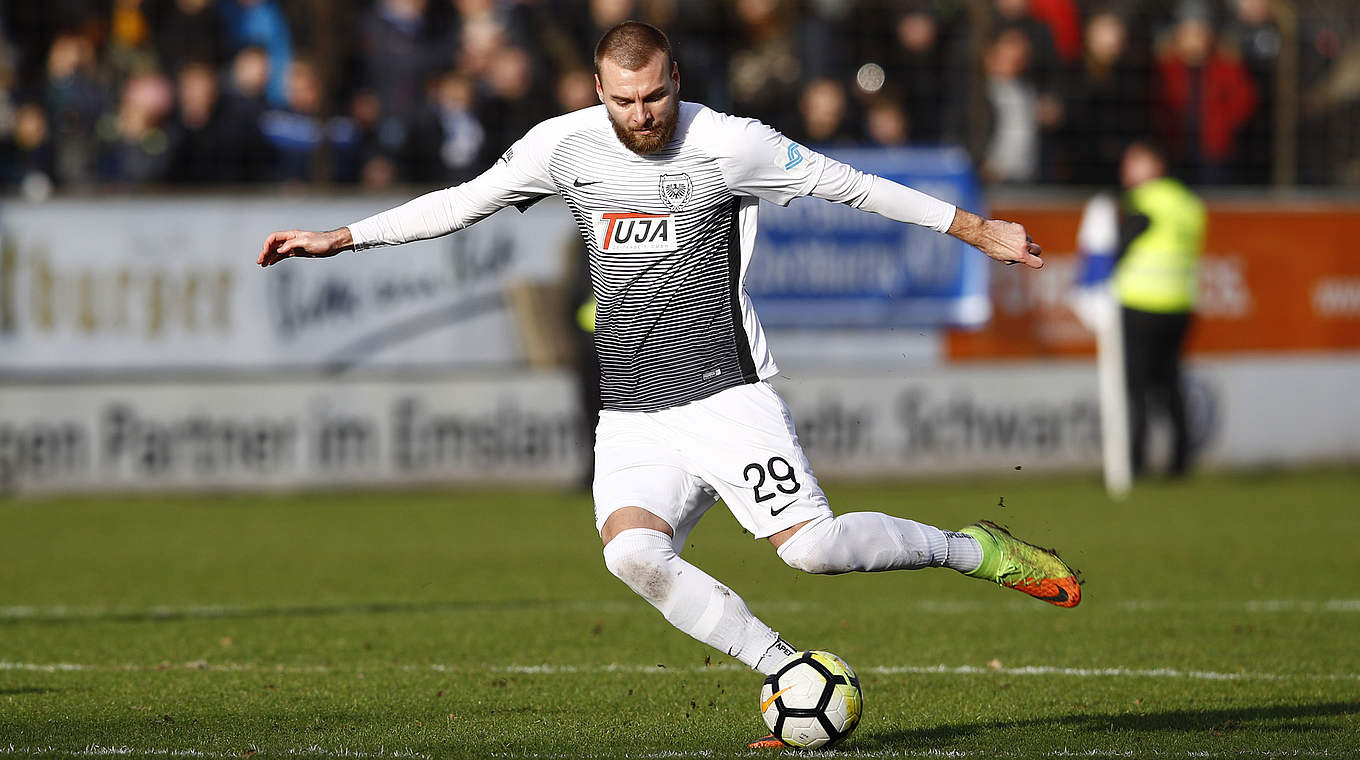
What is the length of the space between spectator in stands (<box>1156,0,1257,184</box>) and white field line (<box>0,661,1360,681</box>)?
10323 mm

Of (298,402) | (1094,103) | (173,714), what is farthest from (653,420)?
(1094,103)

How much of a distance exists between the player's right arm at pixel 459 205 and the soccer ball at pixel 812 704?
166cm

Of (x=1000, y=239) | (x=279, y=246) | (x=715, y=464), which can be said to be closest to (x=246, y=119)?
(x=279, y=246)

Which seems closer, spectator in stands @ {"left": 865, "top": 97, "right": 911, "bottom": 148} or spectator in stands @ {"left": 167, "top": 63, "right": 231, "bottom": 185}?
spectator in stands @ {"left": 167, "top": 63, "right": 231, "bottom": 185}

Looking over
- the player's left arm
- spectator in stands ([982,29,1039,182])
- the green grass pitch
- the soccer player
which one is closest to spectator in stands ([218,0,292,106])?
the green grass pitch

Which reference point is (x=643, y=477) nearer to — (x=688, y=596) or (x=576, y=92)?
(x=688, y=596)

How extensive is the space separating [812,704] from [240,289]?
10282 millimetres

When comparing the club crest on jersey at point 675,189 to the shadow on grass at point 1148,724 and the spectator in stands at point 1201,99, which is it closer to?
the shadow on grass at point 1148,724

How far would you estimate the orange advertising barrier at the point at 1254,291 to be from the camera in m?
16.3

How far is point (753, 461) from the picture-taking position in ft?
18.4

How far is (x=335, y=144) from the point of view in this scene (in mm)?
14992

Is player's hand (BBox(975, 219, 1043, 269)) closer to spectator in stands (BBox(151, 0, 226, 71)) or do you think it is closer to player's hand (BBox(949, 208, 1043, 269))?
player's hand (BBox(949, 208, 1043, 269))

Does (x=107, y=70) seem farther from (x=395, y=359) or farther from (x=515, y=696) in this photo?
(x=515, y=696)

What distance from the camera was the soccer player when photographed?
559 cm
